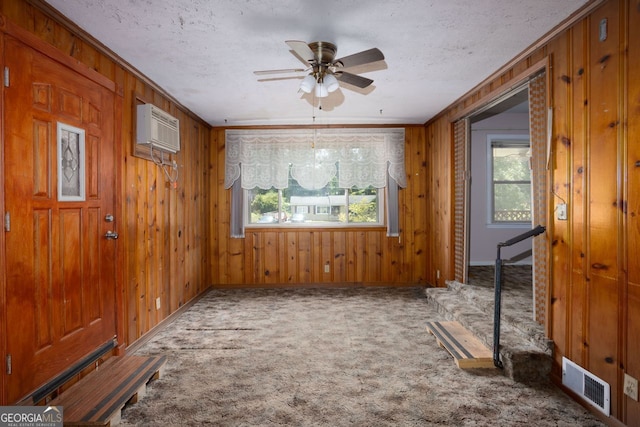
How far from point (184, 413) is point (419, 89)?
3.56 metres

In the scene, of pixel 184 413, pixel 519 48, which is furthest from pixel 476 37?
pixel 184 413

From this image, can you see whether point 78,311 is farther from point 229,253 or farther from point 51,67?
point 229,253

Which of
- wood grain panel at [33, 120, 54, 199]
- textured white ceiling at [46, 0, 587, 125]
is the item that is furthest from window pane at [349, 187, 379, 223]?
wood grain panel at [33, 120, 54, 199]

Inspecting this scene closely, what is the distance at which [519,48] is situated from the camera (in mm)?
2809

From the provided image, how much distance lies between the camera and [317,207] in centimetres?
551

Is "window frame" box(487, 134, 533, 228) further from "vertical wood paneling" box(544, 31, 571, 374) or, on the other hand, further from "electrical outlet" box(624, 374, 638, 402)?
"electrical outlet" box(624, 374, 638, 402)

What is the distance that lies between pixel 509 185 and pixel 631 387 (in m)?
4.60

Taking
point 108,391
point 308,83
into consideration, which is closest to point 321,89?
point 308,83

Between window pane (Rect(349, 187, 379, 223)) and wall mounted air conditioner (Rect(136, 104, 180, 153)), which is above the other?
wall mounted air conditioner (Rect(136, 104, 180, 153))

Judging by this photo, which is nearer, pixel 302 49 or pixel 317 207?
pixel 302 49

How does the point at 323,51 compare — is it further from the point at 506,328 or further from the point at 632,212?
the point at 506,328

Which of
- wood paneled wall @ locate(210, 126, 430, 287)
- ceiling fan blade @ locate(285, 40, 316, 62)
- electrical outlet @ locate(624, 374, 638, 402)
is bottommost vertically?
electrical outlet @ locate(624, 374, 638, 402)

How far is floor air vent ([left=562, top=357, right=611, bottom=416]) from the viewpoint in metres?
2.06

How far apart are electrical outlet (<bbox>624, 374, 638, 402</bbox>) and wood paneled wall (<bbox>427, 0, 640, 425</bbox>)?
0.02 m
